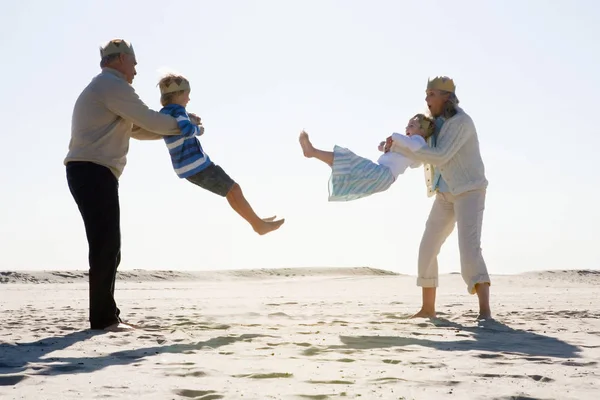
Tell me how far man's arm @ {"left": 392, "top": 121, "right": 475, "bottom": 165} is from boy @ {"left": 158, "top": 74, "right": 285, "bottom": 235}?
1.40 metres

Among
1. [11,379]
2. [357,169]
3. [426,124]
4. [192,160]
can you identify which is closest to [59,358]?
[11,379]

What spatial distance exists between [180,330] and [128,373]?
212 cm

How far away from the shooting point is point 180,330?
233 inches

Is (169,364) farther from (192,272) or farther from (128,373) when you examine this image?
(192,272)

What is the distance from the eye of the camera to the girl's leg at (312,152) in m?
6.27

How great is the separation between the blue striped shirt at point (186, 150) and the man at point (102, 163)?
8cm

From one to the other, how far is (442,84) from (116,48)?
9.63ft

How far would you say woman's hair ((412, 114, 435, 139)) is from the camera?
6766mm

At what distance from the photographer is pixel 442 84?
6793 millimetres

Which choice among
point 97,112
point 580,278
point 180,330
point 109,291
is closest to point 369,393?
point 180,330

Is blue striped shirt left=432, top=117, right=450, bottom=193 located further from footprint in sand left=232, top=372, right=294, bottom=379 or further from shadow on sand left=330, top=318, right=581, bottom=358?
footprint in sand left=232, top=372, right=294, bottom=379

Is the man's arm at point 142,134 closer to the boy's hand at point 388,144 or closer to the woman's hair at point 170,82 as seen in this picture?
the woman's hair at point 170,82

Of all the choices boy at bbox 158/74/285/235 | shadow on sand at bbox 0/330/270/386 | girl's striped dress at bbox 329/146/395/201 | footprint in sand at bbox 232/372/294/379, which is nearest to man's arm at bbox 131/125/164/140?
boy at bbox 158/74/285/235

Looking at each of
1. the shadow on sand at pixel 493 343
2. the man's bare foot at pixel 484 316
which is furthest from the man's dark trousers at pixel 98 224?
the man's bare foot at pixel 484 316
